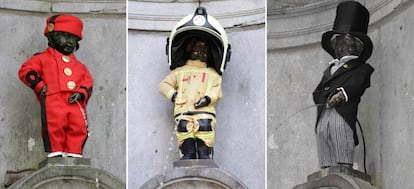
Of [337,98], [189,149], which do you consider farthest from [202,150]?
[337,98]

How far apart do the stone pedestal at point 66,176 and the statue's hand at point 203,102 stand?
571 millimetres

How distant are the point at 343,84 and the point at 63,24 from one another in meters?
1.48

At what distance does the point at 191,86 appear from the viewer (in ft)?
31.6

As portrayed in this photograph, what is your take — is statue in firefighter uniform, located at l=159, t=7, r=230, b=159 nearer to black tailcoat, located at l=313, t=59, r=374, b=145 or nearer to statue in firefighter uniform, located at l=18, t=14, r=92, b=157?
statue in firefighter uniform, located at l=18, t=14, r=92, b=157

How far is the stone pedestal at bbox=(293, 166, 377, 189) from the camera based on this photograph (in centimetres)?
927

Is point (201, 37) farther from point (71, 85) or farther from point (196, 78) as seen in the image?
point (71, 85)

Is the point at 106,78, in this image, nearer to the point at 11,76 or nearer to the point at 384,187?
the point at 11,76

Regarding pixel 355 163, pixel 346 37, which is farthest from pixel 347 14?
pixel 355 163

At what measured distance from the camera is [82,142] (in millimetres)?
9594

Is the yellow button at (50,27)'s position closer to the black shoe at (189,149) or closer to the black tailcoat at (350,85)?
the black shoe at (189,149)

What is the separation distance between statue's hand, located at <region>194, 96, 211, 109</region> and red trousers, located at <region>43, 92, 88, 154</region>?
1.93ft

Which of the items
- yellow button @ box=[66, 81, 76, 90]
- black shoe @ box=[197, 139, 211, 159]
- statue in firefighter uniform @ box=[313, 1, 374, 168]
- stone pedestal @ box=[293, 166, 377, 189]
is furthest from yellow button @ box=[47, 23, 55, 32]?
stone pedestal @ box=[293, 166, 377, 189]

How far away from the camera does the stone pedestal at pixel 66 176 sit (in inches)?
370

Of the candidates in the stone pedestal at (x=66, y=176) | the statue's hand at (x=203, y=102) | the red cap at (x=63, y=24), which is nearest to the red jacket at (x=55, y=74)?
the red cap at (x=63, y=24)
